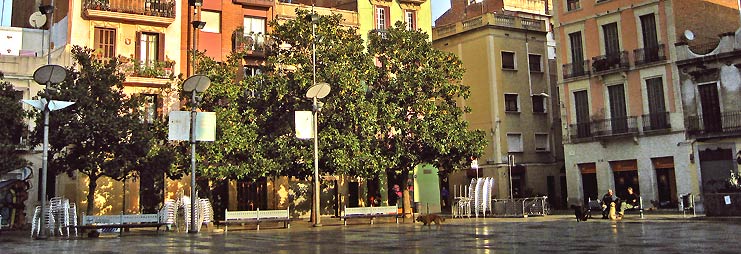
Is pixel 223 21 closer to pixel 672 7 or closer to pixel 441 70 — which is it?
pixel 441 70

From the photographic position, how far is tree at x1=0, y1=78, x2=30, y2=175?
93.4ft

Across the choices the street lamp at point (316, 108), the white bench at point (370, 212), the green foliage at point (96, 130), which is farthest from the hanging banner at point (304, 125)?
the green foliage at point (96, 130)

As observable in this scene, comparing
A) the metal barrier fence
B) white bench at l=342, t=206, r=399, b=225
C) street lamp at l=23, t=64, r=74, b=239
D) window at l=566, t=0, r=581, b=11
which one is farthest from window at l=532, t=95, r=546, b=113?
street lamp at l=23, t=64, r=74, b=239

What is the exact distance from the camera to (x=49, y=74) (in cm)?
2464

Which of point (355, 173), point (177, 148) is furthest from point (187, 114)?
point (355, 173)

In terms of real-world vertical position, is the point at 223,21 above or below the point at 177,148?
above

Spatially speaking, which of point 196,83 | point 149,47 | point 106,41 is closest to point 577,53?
point 149,47

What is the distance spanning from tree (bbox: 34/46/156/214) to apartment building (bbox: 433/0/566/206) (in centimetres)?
2724

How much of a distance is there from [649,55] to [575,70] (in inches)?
204

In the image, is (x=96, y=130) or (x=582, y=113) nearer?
(x=96, y=130)

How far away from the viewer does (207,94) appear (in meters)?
32.9

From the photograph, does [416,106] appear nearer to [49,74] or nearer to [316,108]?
[316,108]

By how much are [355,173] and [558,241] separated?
57.7ft

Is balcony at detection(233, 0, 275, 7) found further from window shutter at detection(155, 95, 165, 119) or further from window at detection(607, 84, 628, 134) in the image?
window at detection(607, 84, 628, 134)
